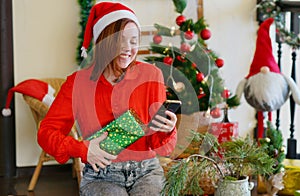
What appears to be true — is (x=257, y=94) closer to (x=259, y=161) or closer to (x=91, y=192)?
(x=259, y=161)

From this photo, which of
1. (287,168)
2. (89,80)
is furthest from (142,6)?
(89,80)

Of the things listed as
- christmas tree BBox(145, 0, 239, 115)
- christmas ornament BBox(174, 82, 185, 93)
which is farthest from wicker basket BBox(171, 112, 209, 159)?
christmas ornament BBox(174, 82, 185, 93)

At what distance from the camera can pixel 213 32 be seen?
4250 millimetres

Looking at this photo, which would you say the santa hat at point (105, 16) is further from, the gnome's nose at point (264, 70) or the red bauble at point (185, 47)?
the gnome's nose at point (264, 70)

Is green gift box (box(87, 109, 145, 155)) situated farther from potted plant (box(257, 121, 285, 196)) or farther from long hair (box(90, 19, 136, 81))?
potted plant (box(257, 121, 285, 196))

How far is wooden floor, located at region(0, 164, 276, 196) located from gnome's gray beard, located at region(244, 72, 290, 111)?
1.31 metres

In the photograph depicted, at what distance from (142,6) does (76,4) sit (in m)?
0.47

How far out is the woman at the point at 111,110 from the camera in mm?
2109

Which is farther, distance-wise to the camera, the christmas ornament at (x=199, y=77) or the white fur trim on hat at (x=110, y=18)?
the christmas ornament at (x=199, y=77)

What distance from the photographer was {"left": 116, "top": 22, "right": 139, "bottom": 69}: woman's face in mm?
2176

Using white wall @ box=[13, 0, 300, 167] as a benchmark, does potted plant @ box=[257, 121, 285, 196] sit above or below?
below

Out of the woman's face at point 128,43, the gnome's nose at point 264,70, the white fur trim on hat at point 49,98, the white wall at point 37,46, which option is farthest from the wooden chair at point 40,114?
the woman's face at point 128,43

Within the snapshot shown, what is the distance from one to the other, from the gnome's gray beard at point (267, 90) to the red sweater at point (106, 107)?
5.28 feet

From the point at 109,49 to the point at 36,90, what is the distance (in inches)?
60.4
